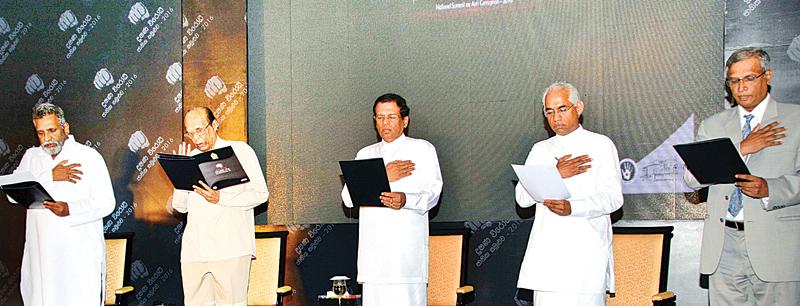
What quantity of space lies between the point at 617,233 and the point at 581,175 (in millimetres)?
1381

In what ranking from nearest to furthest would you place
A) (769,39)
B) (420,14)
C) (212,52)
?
(769,39) < (420,14) < (212,52)

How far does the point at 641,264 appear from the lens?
17.7 ft

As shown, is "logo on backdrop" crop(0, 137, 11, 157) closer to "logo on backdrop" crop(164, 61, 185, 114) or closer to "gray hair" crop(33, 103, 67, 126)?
"logo on backdrop" crop(164, 61, 185, 114)

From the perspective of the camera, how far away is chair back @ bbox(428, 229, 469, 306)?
5.82 meters

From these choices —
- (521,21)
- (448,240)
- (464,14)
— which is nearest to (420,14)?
(464,14)

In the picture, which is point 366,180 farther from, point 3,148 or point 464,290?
point 3,148

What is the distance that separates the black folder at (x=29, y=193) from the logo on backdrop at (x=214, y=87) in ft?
6.00

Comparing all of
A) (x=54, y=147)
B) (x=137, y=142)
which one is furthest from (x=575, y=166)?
(x=137, y=142)

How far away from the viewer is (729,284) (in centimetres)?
402

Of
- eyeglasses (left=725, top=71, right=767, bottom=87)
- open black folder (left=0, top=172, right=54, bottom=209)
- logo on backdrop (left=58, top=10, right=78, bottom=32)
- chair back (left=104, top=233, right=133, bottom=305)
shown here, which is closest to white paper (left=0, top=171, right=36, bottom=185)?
open black folder (left=0, top=172, right=54, bottom=209)

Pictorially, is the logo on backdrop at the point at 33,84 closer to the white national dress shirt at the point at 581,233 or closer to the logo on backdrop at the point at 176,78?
the logo on backdrop at the point at 176,78

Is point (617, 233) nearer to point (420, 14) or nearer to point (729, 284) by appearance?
point (729, 284)

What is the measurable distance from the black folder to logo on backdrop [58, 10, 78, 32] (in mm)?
2337

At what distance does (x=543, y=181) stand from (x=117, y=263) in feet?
11.6
